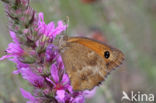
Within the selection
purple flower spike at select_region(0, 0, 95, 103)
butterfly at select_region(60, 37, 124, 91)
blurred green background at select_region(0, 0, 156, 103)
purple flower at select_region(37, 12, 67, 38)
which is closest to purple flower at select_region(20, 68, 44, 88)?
purple flower spike at select_region(0, 0, 95, 103)

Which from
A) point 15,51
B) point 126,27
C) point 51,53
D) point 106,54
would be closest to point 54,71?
point 51,53

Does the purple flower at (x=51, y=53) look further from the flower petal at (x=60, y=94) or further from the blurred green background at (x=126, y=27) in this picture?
the blurred green background at (x=126, y=27)

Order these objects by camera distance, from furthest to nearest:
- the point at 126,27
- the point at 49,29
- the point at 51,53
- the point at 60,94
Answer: the point at 126,27, the point at 49,29, the point at 51,53, the point at 60,94

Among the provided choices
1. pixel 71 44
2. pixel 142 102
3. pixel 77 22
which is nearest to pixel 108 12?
pixel 77 22

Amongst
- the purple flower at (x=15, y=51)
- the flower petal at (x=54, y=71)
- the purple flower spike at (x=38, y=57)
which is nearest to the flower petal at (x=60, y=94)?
the purple flower spike at (x=38, y=57)

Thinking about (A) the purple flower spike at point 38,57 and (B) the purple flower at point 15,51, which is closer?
(A) the purple flower spike at point 38,57

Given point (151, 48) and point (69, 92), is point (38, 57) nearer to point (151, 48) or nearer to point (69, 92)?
point (69, 92)

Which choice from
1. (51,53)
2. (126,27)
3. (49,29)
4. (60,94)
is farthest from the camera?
(126,27)

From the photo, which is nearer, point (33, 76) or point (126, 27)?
point (33, 76)

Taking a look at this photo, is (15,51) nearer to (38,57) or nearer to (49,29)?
(38,57)
